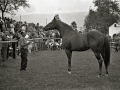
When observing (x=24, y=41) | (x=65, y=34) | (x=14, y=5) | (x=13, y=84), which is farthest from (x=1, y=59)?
Answer: (x=14, y=5)

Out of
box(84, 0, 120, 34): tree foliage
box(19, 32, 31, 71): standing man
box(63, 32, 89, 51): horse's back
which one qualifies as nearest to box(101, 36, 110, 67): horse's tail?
box(63, 32, 89, 51): horse's back

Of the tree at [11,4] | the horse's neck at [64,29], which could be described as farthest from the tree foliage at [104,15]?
the horse's neck at [64,29]

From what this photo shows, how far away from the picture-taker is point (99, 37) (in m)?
9.13

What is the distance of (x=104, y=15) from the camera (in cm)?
7381

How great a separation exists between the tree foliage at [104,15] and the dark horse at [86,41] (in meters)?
61.6

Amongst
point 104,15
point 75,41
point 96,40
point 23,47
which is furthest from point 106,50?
point 104,15

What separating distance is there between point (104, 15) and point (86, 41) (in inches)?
2610

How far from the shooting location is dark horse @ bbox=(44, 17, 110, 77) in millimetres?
9156

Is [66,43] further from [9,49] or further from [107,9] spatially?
[107,9]

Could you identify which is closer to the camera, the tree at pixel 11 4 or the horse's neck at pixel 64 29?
the horse's neck at pixel 64 29

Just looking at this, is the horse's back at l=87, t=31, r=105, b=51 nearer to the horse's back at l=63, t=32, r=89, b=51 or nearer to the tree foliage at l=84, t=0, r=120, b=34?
the horse's back at l=63, t=32, r=89, b=51

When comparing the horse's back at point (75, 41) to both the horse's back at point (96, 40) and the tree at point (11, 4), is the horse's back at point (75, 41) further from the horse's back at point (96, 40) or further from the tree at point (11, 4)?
the tree at point (11, 4)

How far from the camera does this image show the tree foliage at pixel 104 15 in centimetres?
7225

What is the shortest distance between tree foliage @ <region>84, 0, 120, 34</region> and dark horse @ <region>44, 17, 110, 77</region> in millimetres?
61648
